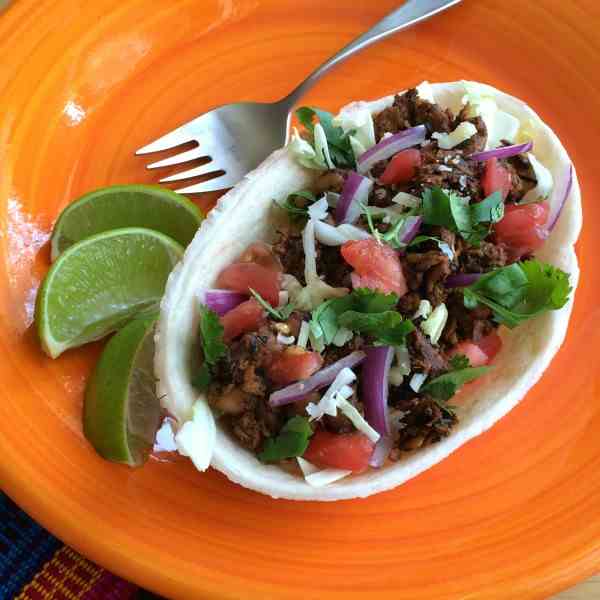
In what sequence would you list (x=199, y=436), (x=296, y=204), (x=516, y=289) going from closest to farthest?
(x=199, y=436) < (x=516, y=289) < (x=296, y=204)

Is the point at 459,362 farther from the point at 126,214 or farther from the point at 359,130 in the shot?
the point at 126,214

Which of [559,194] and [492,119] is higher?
[492,119]

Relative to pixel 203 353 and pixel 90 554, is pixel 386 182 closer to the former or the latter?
pixel 203 353

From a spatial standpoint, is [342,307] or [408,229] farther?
[408,229]

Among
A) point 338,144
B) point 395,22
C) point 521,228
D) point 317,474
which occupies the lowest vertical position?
point 317,474

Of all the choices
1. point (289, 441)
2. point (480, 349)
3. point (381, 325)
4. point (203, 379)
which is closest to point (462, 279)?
point (480, 349)

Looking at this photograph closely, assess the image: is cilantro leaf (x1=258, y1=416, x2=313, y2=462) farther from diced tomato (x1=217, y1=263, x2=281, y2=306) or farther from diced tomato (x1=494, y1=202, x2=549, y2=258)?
diced tomato (x1=494, y1=202, x2=549, y2=258)

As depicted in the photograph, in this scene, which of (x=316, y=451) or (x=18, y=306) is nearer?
(x=316, y=451)

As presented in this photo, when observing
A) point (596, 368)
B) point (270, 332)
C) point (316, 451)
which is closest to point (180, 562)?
point (316, 451)
